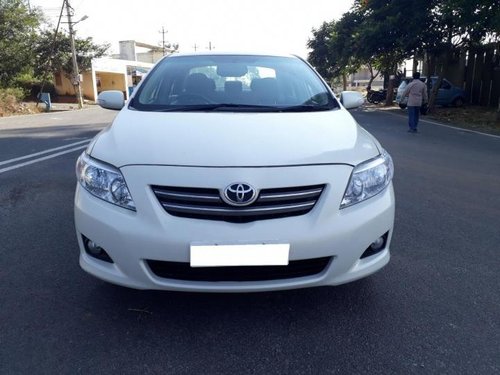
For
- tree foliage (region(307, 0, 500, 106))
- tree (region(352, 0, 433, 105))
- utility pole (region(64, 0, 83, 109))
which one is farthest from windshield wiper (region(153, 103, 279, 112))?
utility pole (region(64, 0, 83, 109))

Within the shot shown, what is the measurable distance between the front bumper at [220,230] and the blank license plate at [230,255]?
3cm

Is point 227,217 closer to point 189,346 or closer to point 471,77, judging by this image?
point 189,346

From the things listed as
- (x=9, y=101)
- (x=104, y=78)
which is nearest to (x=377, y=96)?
(x=9, y=101)

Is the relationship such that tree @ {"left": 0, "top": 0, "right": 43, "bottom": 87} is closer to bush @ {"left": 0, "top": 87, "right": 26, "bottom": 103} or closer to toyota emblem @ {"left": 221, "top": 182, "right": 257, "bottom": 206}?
bush @ {"left": 0, "top": 87, "right": 26, "bottom": 103}

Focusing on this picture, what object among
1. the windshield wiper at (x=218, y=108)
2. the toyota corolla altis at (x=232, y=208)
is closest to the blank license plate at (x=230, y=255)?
the toyota corolla altis at (x=232, y=208)

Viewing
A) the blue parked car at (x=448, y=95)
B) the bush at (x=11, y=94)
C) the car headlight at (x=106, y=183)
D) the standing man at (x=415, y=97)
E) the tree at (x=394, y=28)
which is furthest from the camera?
the bush at (x=11, y=94)

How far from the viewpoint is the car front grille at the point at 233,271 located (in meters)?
2.13

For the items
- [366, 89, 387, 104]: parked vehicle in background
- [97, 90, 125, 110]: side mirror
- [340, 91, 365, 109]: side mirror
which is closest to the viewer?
[340, 91, 365, 109]: side mirror

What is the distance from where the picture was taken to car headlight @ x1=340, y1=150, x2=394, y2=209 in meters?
2.25

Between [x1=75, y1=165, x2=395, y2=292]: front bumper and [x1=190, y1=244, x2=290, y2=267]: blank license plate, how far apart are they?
0.10 ft

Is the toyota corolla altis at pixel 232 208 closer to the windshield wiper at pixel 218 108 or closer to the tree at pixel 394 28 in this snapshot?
the windshield wiper at pixel 218 108

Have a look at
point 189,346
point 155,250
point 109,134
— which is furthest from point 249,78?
point 189,346

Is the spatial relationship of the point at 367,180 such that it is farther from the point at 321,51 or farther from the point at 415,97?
the point at 321,51

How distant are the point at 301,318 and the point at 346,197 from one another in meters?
0.74
